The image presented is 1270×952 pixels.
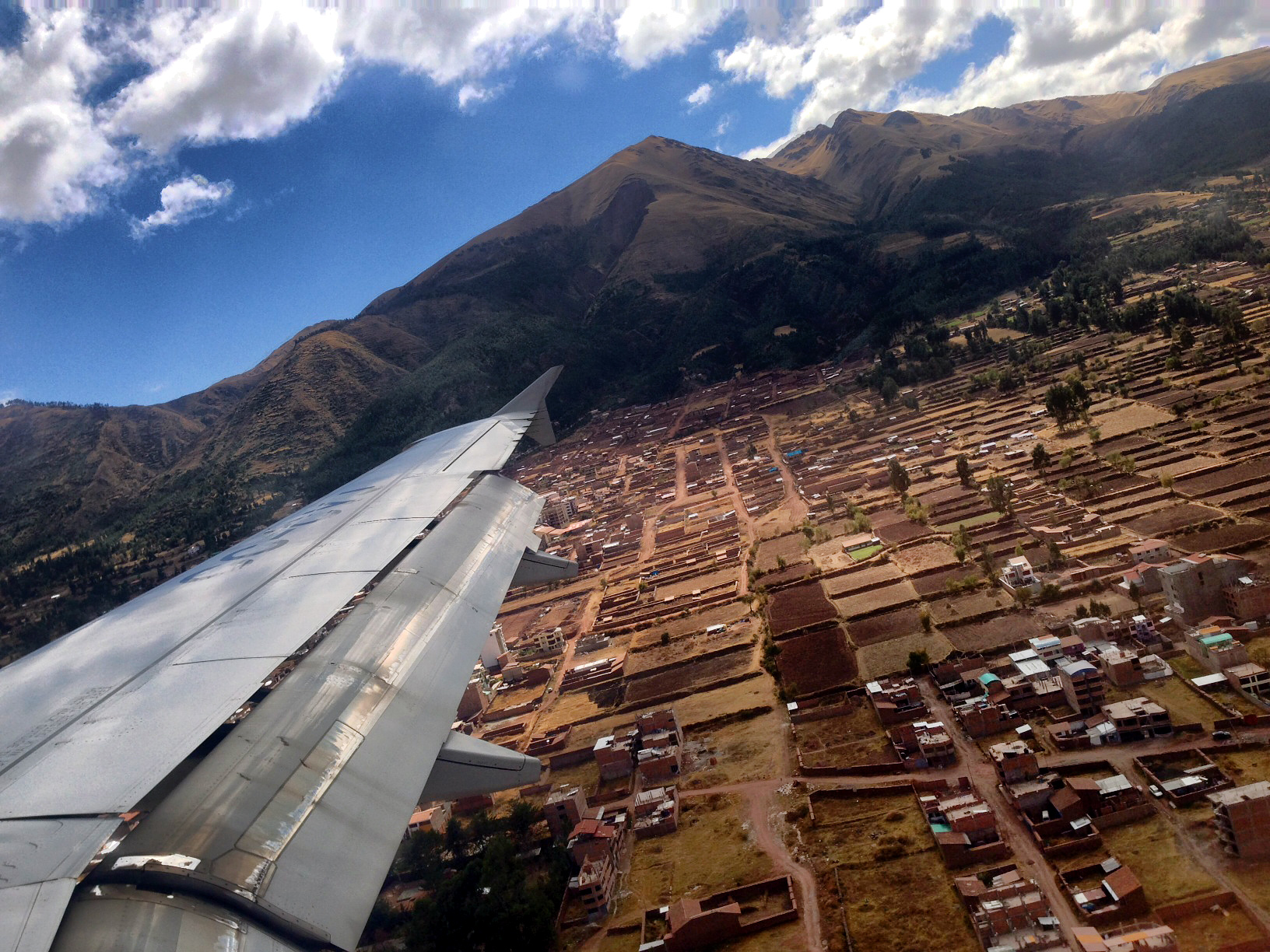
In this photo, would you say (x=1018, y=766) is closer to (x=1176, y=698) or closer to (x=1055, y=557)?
(x=1176, y=698)

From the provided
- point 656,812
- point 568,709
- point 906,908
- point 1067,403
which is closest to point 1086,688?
point 906,908

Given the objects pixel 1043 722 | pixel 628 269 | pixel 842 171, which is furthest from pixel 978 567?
pixel 842 171

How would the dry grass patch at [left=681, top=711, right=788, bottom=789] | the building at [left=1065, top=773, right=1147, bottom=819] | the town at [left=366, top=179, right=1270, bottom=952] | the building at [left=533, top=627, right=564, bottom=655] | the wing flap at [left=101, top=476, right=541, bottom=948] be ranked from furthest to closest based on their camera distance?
the building at [left=533, top=627, right=564, bottom=655] → the dry grass patch at [left=681, top=711, right=788, bottom=789] → the building at [left=1065, top=773, right=1147, bottom=819] → the town at [left=366, top=179, right=1270, bottom=952] → the wing flap at [left=101, top=476, right=541, bottom=948]

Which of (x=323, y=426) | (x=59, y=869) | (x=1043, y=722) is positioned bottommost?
(x=1043, y=722)

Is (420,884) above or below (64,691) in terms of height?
below

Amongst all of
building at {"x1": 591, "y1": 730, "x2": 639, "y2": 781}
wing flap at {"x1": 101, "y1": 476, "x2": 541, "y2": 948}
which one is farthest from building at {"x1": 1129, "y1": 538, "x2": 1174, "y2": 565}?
wing flap at {"x1": 101, "y1": 476, "x2": 541, "y2": 948}

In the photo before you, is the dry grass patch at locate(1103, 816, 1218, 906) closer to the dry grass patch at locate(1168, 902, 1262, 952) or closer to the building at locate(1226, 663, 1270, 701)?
the dry grass patch at locate(1168, 902, 1262, 952)

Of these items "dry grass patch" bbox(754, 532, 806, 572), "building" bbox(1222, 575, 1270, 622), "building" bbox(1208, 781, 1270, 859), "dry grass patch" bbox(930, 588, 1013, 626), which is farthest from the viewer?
"dry grass patch" bbox(754, 532, 806, 572)

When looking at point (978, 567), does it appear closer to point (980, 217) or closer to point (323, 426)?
point (323, 426)
